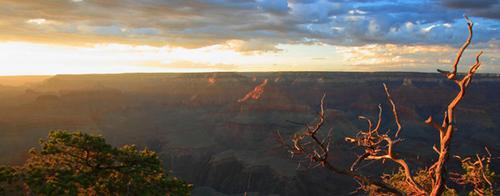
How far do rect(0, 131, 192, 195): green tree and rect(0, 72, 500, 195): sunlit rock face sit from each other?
40.4ft

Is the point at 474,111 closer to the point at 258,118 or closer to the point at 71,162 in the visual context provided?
the point at 258,118

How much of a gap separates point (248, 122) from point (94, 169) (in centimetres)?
10248

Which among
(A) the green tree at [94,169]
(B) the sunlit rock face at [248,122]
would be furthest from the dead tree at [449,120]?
(B) the sunlit rock face at [248,122]

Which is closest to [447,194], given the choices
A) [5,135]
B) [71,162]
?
[71,162]

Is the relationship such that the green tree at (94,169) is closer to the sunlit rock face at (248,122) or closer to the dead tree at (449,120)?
the sunlit rock face at (248,122)

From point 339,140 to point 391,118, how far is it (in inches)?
2044

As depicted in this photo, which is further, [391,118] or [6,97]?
[6,97]

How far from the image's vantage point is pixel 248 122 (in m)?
122

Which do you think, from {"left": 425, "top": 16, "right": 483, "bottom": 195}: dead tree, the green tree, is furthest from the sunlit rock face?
{"left": 425, "top": 16, "right": 483, "bottom": 195}: dead tree

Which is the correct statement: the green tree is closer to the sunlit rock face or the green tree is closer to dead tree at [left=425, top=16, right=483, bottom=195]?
the sunlit rock face

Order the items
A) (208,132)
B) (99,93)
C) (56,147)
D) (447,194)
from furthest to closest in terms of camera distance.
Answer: (99,93) → (208,132) → (447,194) → (56,147)

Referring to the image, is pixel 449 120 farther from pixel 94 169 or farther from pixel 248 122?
pixel 248 122

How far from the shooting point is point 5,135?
98375mm

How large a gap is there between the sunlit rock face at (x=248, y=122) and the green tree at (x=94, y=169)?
12.3 metres
